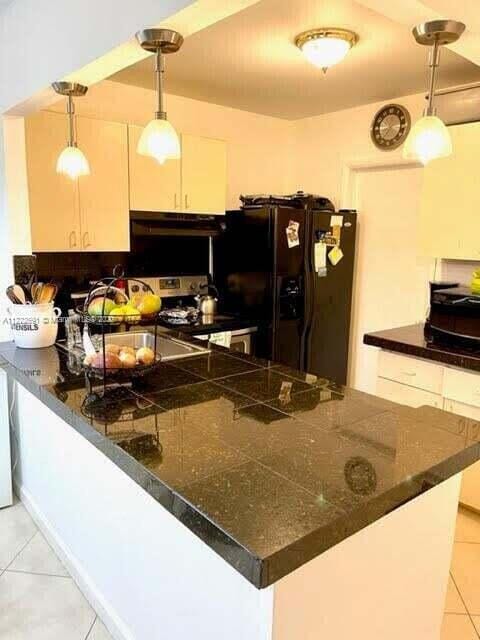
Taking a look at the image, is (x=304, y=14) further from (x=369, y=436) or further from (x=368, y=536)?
(x=368, y=536)

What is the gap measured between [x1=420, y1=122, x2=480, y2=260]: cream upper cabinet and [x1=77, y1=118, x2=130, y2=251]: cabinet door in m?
1.88

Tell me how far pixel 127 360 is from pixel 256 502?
0.88 meters

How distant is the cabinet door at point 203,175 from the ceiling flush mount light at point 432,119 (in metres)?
2.06

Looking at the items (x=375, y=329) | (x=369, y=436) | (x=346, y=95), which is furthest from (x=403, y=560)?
(x=346, y=95)

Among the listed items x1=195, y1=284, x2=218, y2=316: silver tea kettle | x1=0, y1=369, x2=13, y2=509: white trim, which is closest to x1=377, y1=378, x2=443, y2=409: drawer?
x1=195, y1=284, x2=218, y2=316: silver tea kettle

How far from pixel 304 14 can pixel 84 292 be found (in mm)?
2058

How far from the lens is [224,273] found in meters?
3.81

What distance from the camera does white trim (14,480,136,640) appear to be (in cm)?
177

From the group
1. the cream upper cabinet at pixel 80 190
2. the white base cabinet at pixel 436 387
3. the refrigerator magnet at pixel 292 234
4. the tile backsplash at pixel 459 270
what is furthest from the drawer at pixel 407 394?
the cream upper cabinet at pixel 80 190

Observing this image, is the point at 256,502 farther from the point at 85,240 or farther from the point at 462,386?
the point at 85,240

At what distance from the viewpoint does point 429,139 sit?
1.47m

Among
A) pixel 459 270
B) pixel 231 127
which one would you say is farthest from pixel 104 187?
pixel 459 270

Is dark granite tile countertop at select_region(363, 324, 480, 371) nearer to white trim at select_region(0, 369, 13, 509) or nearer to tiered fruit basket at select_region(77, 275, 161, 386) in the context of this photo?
tiered fruit basket at select_region(77, 275, 161, 386)

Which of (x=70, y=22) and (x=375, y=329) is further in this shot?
(x=375, y=329)
